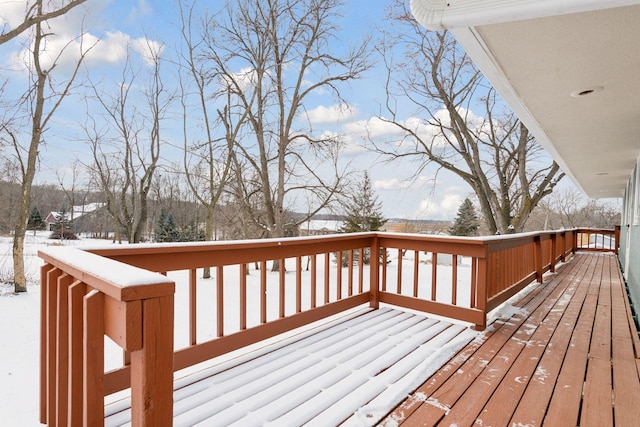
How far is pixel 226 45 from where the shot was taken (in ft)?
36.1

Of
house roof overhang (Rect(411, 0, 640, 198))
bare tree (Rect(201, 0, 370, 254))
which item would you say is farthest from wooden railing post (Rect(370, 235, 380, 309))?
bare tree (Rect(201, 0, 370, 254))

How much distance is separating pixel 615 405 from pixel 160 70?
44.5ft

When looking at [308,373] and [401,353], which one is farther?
[401,353]

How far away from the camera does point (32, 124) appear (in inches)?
332

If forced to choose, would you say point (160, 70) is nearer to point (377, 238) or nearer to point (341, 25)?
point (341, 25)

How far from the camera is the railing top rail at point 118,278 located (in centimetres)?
97

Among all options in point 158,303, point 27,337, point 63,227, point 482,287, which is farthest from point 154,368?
point 63,227

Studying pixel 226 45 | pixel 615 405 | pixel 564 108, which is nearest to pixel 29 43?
pixel 226 45

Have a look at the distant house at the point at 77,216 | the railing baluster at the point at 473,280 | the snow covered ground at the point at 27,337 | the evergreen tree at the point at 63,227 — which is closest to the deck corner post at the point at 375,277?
the railing baluster at the point at 473,280

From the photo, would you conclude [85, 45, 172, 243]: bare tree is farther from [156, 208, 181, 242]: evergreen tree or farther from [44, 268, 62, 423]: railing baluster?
[44, 268, 62, 423]: railing baluster

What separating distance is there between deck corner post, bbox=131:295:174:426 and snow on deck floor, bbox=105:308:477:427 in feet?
3.33

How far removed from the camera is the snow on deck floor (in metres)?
1.91

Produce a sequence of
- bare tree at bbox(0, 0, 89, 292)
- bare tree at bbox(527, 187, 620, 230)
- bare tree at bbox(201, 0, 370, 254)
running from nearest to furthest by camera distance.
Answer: bare tree at bbox(0, 0, 89, 292) < bare tree at bbox(201, 0, 370, 254) < bare tree at bbox(527, 187, 620, 230)

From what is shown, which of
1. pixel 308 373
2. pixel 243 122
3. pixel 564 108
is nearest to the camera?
pixel 308 373
